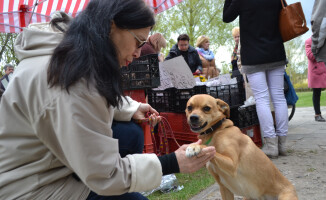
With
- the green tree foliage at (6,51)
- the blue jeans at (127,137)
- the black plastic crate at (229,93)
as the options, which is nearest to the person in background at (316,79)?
the black plastic crate at (229,93)

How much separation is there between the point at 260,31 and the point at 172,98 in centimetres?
141

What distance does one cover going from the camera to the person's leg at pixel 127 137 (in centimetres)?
159

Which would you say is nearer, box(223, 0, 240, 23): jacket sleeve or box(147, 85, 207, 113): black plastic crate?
box(147, 85, 207, 113): black plastic crate

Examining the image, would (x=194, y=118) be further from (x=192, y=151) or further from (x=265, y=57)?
(x=265, y=57)

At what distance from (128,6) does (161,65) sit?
2383mm

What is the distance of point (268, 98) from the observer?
343cm

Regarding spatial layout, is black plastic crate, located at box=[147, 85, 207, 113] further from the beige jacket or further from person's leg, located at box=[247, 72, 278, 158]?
the beige jacket

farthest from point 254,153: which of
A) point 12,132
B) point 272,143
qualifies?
point 12,132

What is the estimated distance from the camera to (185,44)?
16.3 ft

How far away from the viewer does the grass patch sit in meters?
2.47

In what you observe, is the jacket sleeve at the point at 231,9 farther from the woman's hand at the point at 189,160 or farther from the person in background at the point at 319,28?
the woman's hand at the point at 189,160

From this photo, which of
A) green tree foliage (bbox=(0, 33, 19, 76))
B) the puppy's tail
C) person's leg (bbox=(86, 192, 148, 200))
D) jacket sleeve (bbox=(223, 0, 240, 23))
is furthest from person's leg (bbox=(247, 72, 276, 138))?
green tree foliage (bbox=(0, 33, 19, 76))

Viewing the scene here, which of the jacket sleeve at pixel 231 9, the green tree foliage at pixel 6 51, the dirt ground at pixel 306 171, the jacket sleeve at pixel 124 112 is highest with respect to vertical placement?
the green tree foliage at pixel 6 51

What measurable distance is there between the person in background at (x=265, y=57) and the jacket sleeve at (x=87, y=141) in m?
2.64
